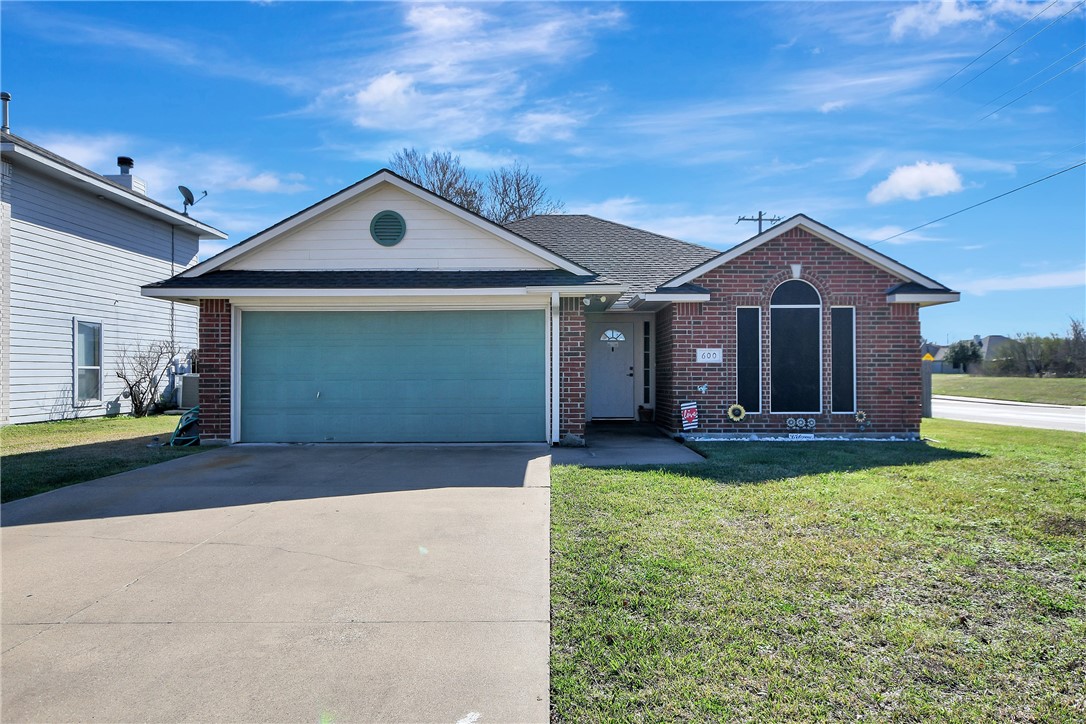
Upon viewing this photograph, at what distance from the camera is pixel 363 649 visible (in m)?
3.44

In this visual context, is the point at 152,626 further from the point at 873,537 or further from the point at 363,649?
the point at 873,537

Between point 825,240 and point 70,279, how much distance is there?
17.2 metres

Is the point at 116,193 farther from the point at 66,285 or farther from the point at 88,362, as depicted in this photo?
the point at 88,362

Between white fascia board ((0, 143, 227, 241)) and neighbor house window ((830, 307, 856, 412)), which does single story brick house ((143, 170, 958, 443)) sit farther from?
white fascia board ((0, 143, 227, 241))

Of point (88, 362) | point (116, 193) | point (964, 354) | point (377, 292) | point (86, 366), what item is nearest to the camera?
point (377, 292)

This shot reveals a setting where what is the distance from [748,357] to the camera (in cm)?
1191

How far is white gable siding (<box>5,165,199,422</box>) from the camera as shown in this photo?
14.3 m

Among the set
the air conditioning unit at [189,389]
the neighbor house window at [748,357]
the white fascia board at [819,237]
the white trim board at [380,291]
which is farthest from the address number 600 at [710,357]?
the air conditioning unit at [189,389]

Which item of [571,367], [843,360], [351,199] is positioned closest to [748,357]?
[843,360]

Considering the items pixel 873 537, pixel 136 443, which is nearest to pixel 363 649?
pixel 873 537

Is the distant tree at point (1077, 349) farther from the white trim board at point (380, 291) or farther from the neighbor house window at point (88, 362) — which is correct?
the neighbor house window at point (88, 362)

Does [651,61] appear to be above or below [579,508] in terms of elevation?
above

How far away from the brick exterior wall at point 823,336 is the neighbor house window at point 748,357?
98 millimetres

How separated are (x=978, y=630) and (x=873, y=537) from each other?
1.75 metres
